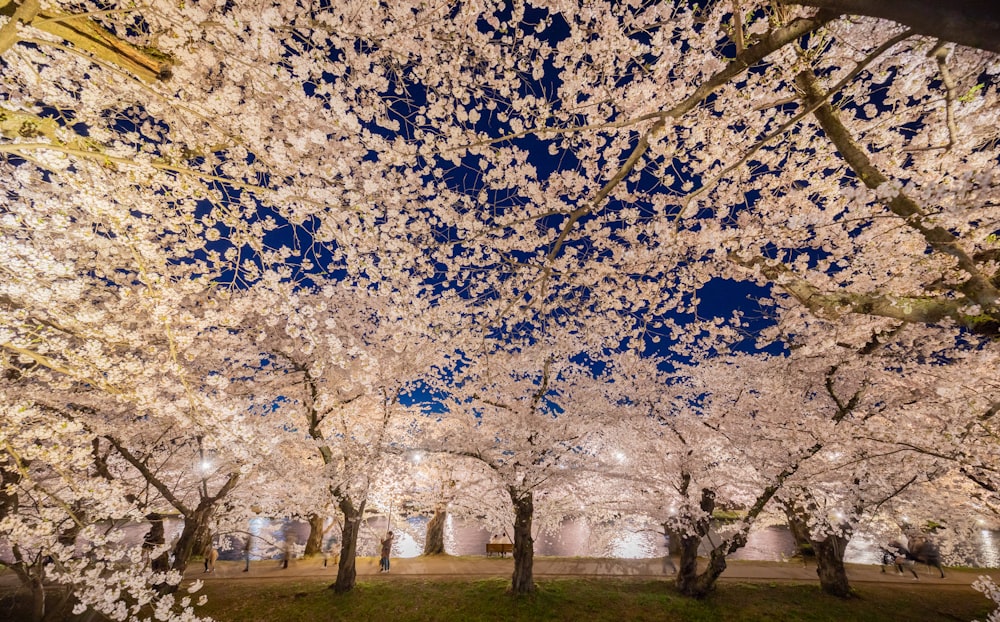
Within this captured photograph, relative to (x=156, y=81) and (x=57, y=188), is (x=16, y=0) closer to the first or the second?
(x=156, y=81)

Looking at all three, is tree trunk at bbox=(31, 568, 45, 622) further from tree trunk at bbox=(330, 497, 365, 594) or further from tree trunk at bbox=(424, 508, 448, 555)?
tree trunk at bbox=(424, 508, 448, 555)

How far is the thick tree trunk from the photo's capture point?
1292 cm

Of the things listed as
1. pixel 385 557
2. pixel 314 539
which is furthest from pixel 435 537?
pixel 314 539

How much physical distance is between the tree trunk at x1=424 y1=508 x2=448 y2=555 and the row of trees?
763cm

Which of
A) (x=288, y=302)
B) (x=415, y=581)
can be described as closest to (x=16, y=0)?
(x=288, y=302)

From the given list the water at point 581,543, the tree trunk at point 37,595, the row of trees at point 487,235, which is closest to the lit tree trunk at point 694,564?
the row of trees at point 487,235

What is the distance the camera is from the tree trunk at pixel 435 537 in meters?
19.0

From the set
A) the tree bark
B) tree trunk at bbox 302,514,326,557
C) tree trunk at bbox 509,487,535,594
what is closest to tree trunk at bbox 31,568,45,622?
tree trunk at bbox 302,514,326,557

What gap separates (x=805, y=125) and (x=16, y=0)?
9.67 metres

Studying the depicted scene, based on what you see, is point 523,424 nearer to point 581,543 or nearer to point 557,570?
point 557,570

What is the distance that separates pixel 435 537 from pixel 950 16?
2260cm

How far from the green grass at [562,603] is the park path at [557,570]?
4.65 feet

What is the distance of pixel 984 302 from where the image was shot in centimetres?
360

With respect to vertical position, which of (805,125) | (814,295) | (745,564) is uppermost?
(805,125)
